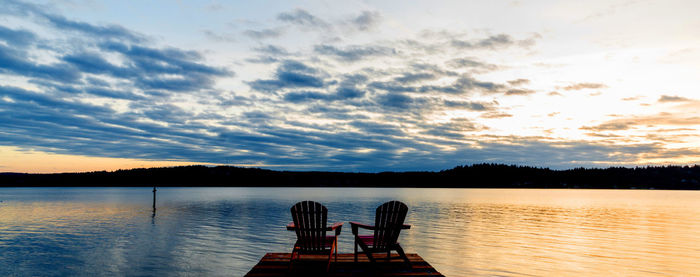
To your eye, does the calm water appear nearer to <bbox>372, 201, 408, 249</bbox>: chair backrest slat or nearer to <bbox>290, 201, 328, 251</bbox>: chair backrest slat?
<bbox>372, 201, 408, 249</bbox>: chair backrest slat

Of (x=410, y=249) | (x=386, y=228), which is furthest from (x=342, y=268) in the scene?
(x=410, y=249)

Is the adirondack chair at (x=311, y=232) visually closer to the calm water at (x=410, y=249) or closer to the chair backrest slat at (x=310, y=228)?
the chair backrest slat at (x=310, y=228)

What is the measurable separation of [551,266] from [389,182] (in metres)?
156

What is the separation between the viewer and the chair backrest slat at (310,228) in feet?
27.9

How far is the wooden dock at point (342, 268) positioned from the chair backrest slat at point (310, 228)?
1.42 ft

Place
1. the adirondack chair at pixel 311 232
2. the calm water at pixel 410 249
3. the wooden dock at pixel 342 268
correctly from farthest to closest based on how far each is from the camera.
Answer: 1. the calm water at pixel 410 249
2. the adirondack chair at pixel 311 232
3. the wooden dock at pixel 342 268

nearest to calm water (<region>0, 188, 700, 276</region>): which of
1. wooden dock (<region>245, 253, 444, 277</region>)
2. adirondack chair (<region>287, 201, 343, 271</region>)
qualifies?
wooden dock (<region>245, 253, 444, 277</region>)

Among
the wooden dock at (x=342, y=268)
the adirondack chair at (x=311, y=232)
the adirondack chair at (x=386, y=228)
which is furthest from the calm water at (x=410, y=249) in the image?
the adirondack chair at (x=311, y=232)

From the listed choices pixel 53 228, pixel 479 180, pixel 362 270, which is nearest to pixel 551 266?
pixel 362 270

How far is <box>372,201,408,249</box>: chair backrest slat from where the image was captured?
8531mm

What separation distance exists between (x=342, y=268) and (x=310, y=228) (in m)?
0.98

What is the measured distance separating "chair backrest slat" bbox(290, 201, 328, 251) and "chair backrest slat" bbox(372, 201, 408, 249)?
1.04m

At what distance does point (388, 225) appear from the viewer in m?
8.56

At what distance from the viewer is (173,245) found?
704 inches
